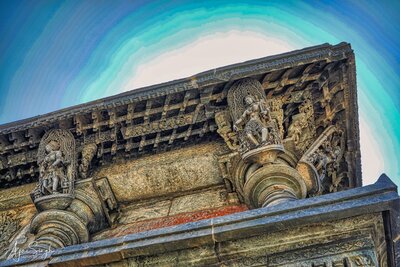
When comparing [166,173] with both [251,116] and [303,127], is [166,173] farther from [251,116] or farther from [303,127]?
[303,127]

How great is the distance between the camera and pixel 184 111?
6.86 metres

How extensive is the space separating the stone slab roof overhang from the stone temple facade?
0.6 inches

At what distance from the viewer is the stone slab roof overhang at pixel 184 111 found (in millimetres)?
6453

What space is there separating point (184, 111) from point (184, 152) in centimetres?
61

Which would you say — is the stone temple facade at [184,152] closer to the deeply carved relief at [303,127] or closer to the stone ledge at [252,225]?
the deeply carved relief at [303,127]

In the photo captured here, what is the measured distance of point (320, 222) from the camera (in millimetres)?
3561

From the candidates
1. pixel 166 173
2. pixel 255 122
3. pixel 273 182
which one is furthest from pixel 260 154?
pixel 166 173

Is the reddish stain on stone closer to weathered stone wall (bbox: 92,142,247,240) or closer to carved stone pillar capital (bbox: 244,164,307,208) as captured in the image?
weathered stone wall (bbox: 92,142,247,240)

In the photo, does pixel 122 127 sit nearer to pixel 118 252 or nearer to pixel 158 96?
pixel 158 96

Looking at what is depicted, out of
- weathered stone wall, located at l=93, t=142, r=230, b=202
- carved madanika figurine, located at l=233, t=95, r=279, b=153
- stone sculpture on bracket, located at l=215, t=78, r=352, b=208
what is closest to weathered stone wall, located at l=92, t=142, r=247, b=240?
weathered stone wall, located at l=93, t=142, r=230, b=202

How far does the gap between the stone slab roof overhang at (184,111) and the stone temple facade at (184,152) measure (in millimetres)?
16

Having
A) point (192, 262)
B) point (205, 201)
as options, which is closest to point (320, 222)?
point (192, 262)

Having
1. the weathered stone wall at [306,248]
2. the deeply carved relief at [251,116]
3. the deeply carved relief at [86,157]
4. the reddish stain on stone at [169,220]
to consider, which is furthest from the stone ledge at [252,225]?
the deeply carved relief at [86,157]

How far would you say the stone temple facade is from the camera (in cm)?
607
